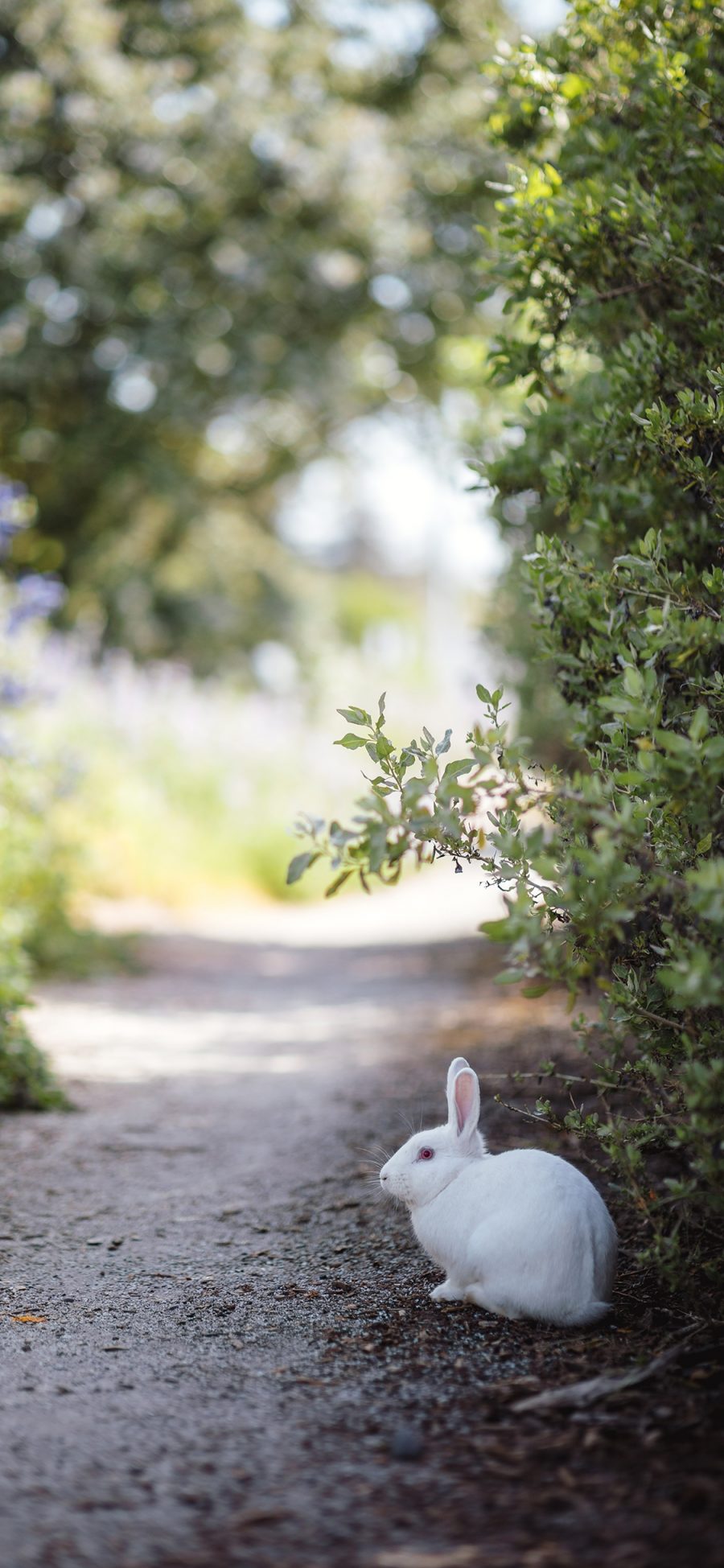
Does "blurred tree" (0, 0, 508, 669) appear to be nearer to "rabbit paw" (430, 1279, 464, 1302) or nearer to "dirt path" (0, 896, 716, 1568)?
"dirt path" (0, 896, 716, 1568)

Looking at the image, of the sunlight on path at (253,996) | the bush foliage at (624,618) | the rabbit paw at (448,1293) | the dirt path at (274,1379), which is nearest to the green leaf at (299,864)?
the bush foliage at (624,618)

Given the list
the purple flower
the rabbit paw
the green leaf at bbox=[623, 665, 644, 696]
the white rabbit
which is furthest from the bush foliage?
the purple flower

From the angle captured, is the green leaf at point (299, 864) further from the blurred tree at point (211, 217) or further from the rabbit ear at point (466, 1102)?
the blurred tree at point (211, 217)

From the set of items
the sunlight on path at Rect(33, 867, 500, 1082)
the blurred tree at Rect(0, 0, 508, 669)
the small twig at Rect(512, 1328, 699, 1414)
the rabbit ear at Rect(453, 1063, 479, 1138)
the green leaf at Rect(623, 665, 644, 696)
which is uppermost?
the blurred tree at Rect(0, 0, 508, 669)

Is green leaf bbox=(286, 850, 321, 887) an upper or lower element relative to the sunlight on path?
upper

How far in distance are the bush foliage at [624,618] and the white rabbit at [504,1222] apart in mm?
153

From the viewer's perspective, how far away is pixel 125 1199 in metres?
4.14

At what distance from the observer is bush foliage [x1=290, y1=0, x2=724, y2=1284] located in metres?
2.50

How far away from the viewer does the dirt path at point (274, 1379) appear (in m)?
1.98

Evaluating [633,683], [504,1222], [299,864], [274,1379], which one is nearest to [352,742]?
[299,864]

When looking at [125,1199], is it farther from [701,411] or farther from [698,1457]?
[701,411]

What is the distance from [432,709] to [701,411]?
17106 mm

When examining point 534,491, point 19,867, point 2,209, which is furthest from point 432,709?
point 534,491

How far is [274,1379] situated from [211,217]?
15.4 metres
